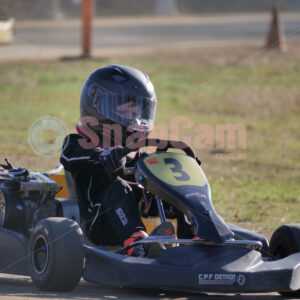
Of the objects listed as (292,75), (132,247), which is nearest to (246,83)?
(292,75)

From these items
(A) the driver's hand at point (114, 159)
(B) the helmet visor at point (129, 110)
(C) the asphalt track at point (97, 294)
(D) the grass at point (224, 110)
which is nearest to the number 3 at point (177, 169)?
(A) the driver's hand at point (114, 159)

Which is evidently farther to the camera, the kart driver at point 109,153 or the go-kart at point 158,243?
the kart driver at point 109,153

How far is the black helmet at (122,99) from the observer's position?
497 centimetres

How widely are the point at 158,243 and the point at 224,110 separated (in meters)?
8.48

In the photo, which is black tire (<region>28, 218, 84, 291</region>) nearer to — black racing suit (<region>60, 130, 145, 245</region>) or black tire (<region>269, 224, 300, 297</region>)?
black racing suit (<region>60, 130, 145, 245</region>)

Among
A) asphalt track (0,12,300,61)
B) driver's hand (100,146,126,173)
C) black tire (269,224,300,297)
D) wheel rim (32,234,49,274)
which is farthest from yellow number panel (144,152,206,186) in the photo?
asphalt track (0,12,300,61)

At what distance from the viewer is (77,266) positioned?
420 centimetres

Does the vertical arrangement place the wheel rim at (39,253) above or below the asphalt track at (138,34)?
below

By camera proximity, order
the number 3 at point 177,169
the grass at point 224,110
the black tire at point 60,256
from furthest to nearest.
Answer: the grass at point 224,110, the number 3 at point 177,169, the black tire at point 60,256

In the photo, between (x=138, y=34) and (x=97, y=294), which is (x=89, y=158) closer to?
(x=97, y=294)

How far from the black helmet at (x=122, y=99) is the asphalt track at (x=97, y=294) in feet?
3.35

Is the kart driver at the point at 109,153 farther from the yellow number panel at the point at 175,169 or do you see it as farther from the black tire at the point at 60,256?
the black tire at the point at 60,256

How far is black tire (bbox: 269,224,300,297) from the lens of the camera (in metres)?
4.46

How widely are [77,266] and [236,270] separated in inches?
32.5
